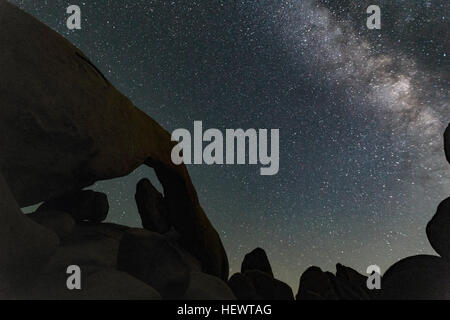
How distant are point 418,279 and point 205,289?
5042 millimetres

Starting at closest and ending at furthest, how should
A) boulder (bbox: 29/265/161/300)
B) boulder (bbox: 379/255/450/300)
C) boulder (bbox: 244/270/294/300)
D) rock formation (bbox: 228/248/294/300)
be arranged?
boulder (bbox: 29/265/161/300) < boulder (bbox: 379/255/450/300) < rock formation (bbox: 228/248/294/300) < boulder (bbox: 244/270/294/300)

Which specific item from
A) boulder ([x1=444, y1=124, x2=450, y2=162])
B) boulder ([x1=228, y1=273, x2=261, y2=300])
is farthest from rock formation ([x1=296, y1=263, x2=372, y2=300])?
boulder ([x1=444, y1=124, x2=450, y2=162])

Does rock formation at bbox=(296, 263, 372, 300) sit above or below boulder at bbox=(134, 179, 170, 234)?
below

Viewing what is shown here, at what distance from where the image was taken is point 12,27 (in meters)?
6.30

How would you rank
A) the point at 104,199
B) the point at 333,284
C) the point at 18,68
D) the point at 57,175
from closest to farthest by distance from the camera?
the point at 18,68 → the point at 57,175 → the point at 104,199 → the point at 333,284

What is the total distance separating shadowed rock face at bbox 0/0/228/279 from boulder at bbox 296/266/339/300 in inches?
303

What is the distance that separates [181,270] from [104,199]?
14.2ft

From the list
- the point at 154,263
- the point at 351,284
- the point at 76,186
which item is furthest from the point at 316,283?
the point at 76,186

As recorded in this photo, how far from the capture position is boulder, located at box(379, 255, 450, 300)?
7660 millimetres

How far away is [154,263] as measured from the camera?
6.64 metres

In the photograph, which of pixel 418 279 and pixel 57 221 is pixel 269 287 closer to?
pixel 418 279

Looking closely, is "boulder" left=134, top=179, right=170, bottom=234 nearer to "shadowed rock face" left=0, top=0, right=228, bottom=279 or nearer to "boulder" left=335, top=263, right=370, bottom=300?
"shadowed rock face" left=0, top=0, right=228, bottom=279
